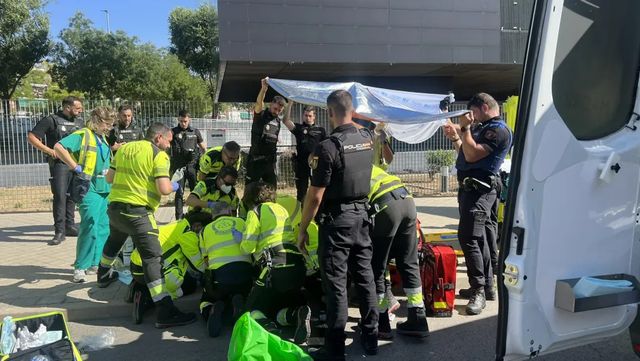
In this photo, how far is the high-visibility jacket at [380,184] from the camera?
12.7 feet

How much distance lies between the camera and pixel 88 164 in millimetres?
5559

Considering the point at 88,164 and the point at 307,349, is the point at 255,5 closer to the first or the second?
the point at 88,164

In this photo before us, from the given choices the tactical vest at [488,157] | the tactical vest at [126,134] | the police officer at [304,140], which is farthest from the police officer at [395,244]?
the tactical vest at [126,134]

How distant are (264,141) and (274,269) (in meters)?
2.84

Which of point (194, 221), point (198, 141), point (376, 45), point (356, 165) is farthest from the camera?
point (376, 45)

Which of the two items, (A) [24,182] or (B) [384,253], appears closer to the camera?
(B) [384,253]

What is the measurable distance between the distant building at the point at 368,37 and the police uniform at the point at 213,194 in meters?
11.3

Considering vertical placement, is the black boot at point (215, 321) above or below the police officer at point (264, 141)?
below

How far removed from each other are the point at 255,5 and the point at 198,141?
9.15 meters

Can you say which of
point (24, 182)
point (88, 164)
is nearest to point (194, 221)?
point (88, 164)

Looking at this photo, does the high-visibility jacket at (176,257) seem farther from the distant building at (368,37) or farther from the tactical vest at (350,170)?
the distant building at (368,37)

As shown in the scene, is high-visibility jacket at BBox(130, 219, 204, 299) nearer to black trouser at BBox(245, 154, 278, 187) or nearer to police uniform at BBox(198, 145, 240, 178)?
police uniform at BBox(198, 145, 240, 178)

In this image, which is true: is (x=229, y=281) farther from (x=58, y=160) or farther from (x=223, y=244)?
(x=58, y=160)

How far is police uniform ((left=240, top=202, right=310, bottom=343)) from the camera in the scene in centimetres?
397
